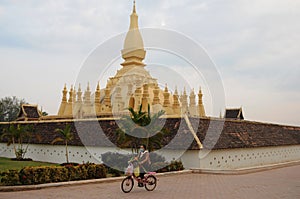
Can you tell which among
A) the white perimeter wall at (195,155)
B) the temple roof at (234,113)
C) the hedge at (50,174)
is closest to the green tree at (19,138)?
the white perimeter wall at (195,155)

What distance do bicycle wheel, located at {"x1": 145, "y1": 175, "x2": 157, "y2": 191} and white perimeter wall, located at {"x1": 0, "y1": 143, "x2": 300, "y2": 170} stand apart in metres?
5.91

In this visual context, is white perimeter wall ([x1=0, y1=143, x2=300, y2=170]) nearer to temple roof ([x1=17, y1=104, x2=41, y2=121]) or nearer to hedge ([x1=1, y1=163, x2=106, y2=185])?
hedge ([x1=1, y1=163, x2=106, y2=185])

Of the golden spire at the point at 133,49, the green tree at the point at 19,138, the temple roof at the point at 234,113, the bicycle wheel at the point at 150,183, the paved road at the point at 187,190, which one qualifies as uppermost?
the golden spire at the point at 133,49

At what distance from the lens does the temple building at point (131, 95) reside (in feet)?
91.4

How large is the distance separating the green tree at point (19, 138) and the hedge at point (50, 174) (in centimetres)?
1048

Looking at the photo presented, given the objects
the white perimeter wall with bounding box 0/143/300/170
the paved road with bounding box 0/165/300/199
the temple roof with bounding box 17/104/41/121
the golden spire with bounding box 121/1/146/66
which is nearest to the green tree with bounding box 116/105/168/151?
the white perimeter wall with bounding box 0/143/300/170

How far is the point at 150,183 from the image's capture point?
36.0 feet

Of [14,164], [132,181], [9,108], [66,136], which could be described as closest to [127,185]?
[132,181]

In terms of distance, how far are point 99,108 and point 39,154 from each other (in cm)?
776

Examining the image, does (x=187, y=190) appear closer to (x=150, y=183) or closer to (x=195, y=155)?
(x=150, y=183)

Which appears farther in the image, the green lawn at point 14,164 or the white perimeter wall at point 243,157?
the white perimeter wall at point 243,157

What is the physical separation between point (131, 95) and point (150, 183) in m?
18.1

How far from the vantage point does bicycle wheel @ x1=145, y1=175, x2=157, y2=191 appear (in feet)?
36.0

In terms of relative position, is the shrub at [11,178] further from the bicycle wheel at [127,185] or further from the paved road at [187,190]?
the bicycle wheel at [127,185]
